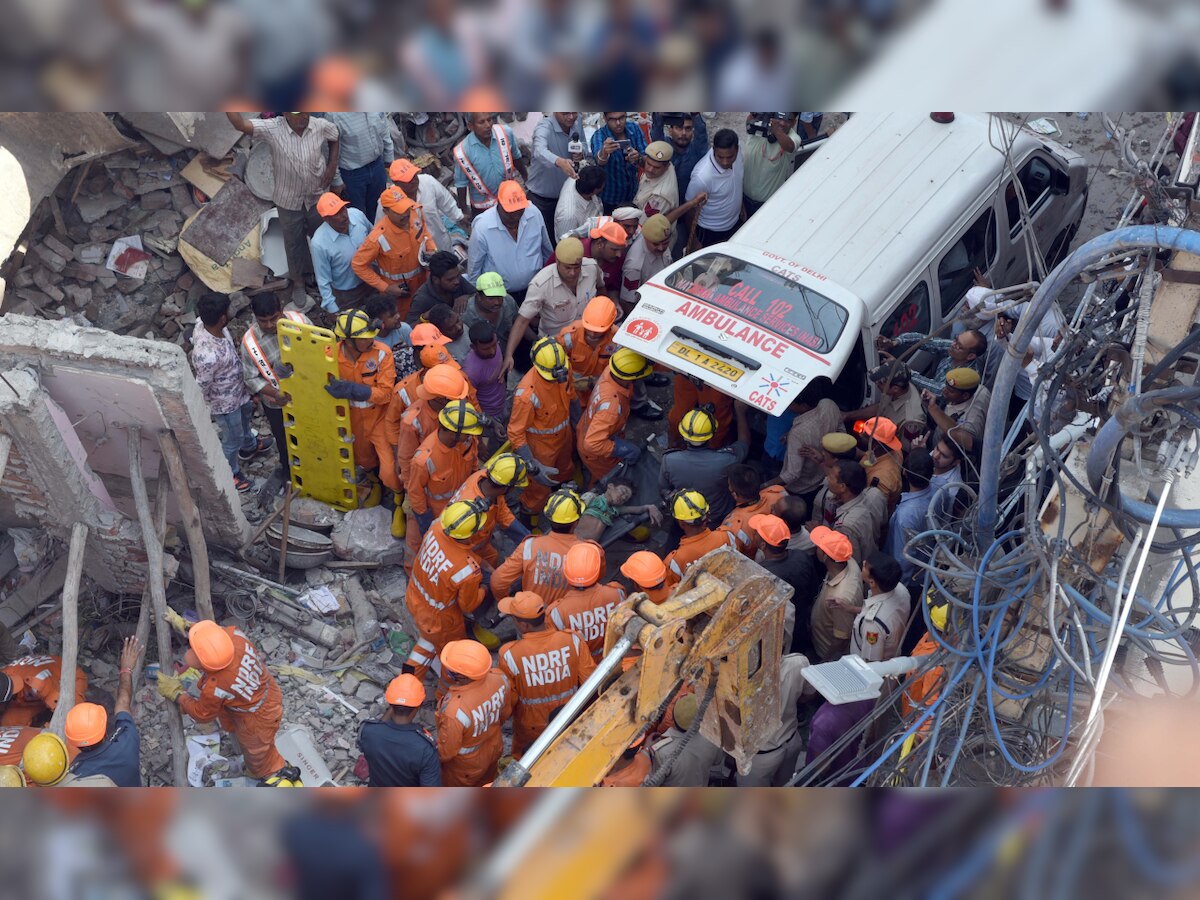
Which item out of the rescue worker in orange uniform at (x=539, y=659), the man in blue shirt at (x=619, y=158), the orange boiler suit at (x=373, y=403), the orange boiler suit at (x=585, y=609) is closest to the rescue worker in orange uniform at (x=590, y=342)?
the orange boiler suit at (x=373, y=403)

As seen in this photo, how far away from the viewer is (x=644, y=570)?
21.3 ft

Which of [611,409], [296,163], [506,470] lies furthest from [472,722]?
[296,163]

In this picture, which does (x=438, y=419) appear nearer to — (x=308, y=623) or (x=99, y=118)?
(x=308, y=623)

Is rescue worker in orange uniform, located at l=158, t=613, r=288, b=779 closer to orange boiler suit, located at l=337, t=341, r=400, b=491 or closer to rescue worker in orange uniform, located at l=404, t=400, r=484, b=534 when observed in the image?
rescue worker in orange uniform, located at l=404, t=400, r=484, b=534

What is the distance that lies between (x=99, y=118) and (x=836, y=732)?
796 centimetres

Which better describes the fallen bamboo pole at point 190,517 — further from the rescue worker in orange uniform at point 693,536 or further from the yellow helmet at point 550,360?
the rescue worker in orange uniform at point 693,536

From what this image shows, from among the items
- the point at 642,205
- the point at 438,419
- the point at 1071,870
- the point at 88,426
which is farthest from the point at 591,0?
the point at 642,205

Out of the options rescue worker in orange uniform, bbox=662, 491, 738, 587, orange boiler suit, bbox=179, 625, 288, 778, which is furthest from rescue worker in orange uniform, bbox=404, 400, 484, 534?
orange boiler suit, bbox=179, 625, 288, 778

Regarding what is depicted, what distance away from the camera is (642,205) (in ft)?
31.7

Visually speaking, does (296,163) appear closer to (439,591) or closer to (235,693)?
(439,591)

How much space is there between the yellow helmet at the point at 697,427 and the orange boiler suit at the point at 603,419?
0.57m

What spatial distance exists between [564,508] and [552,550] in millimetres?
266

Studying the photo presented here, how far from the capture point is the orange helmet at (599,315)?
812cm

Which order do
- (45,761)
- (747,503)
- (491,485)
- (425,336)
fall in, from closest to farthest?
1. (45,761)
2. (491,485)
3. (747,503)
4. (425,336)
